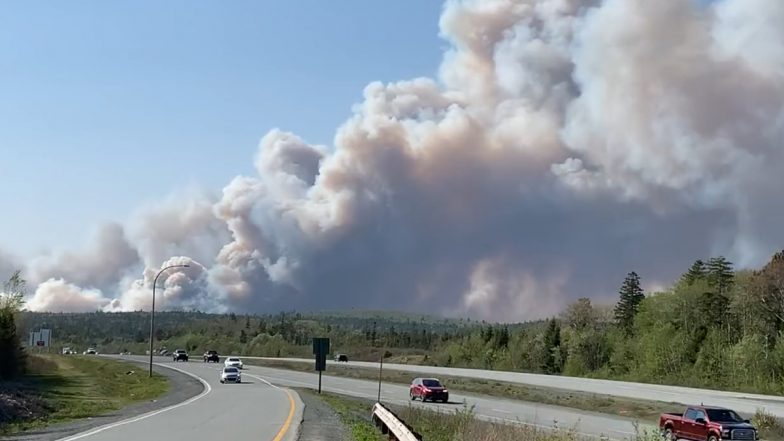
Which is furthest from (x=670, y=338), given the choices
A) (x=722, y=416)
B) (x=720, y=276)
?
(x=722, y=416)

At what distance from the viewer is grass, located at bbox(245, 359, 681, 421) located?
53562mm

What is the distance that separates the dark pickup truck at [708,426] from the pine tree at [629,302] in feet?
230

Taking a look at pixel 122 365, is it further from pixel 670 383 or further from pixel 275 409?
pixel 275 409

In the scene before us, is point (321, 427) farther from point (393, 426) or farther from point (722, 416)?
point (722, 416)

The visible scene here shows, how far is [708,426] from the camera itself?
115 feet

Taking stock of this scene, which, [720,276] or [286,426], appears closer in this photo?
[286,426]

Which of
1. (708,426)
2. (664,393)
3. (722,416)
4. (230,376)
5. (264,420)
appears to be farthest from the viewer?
(230,376)

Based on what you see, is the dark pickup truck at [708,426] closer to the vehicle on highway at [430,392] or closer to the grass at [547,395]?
the grass at [547,395]

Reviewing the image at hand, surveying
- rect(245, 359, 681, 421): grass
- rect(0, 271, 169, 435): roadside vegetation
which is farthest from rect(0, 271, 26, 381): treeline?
rect(245, 359, 681, 421): grass

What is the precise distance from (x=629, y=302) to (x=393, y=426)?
98825 millimetres

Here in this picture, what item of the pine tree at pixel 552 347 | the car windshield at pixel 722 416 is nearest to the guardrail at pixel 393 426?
the car windshield at pixel 722 416

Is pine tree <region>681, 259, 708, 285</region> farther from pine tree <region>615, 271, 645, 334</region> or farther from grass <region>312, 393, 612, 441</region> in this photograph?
grass <region>312, 393, 612, 441</region>

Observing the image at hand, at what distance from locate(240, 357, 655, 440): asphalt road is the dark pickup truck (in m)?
1.69

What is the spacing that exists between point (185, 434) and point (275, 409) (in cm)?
1579
